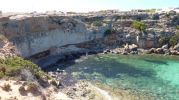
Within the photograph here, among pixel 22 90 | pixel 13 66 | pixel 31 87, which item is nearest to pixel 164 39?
pixel 13 66

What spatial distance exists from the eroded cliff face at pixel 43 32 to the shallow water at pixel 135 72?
26.6 feet

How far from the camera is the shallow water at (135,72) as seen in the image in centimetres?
5031

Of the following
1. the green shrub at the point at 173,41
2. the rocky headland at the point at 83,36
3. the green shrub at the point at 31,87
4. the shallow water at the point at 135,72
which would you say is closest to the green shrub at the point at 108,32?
the rocky headland at the point at 83,36

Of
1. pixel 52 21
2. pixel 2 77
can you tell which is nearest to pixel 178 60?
pixel 52 21

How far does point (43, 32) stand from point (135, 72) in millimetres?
21518

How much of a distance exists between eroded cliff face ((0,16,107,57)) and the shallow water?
8.11 metres

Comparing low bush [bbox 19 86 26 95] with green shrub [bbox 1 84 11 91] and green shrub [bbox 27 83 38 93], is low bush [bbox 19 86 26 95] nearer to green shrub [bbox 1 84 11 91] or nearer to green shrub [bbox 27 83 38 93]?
green shrub [bbox 27 83 38 93]

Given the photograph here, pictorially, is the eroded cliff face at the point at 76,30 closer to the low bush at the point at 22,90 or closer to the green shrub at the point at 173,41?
the green shrub at the point at 173,41

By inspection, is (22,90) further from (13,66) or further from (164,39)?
(164,39)

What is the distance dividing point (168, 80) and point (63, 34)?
30736 millimetres

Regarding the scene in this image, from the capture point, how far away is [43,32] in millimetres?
73062

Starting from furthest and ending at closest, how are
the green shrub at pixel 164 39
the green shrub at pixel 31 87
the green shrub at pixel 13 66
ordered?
the green shrub at pixel 164 39 → the green shrub at pixel 13 66 → the green shrub at pixel 31 87

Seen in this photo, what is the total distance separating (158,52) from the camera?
8062 cm

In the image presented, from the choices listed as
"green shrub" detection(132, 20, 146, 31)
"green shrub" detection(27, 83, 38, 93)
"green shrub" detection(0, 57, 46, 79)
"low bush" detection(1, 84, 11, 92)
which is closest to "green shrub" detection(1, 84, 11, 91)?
"low bush" detection(1, 84, 11, 92)
